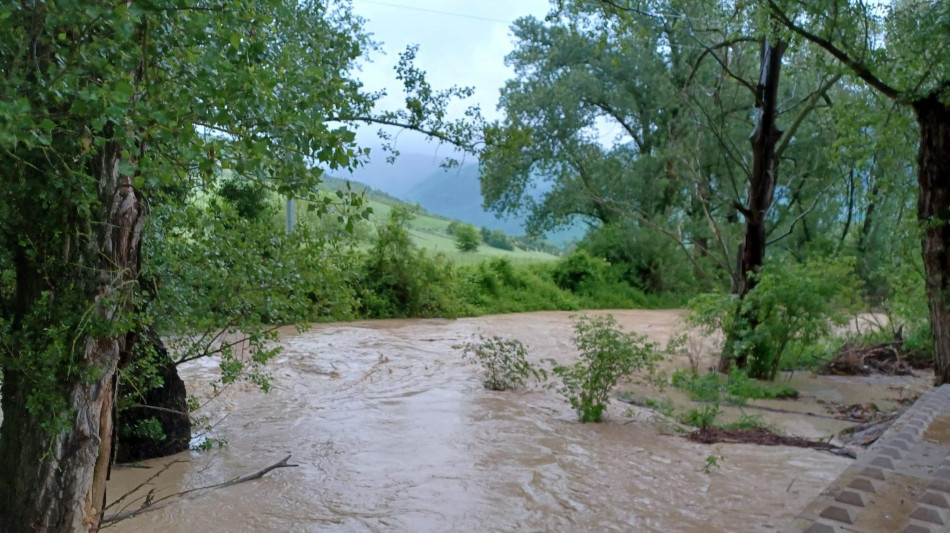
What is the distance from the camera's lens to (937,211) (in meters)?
8.31

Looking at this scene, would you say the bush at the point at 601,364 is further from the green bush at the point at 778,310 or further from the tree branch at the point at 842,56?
the tree branch at the point at 842,56

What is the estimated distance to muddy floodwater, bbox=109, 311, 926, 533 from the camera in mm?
5473

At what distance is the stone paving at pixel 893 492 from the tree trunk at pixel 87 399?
136 inches

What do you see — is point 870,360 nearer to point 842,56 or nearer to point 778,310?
point 778,310

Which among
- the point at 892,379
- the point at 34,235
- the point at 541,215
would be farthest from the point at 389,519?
the point at 541,215

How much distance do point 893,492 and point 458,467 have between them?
3.58 m

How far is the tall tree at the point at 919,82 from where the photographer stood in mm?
7949

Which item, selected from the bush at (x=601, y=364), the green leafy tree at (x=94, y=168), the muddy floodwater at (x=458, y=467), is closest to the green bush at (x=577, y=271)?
the muddy floodwater at (x=458, y=467)

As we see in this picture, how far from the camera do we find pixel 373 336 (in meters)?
14.6

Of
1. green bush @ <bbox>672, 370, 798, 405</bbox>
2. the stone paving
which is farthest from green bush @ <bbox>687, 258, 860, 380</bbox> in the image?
the stone paving

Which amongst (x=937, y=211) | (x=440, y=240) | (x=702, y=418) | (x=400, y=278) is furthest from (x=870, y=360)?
(x=440, y=240)

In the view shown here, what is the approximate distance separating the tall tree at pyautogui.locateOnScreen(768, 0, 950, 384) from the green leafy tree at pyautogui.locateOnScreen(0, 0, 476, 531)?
261 inches

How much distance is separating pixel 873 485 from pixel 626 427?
381cm

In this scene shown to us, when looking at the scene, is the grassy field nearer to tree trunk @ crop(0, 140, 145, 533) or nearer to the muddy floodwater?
the muddy floodwater
